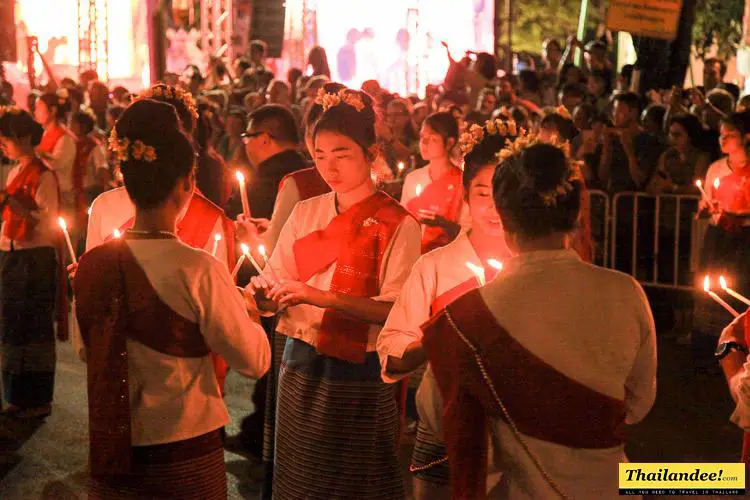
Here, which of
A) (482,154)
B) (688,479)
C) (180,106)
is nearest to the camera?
(482,154)

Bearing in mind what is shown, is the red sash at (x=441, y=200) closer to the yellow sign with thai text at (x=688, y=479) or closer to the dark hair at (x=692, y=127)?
the yellow sign with thai text at (x=688, y=479)

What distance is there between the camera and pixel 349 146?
4.21 meters

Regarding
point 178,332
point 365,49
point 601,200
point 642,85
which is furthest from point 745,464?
point 365,49

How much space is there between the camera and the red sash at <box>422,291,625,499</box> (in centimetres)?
273

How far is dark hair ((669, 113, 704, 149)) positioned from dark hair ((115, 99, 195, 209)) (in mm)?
7184

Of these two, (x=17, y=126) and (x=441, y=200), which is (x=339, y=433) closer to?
(x=441, y=200)

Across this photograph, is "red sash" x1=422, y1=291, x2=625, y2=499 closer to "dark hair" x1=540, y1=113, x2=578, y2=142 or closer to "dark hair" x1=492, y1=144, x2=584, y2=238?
"dark hair" x1=492, y1=144, x2=584, y2=238

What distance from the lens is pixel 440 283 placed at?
11.6ft

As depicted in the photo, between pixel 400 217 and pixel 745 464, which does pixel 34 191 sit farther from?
pixel 745 464

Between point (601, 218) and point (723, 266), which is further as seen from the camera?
point (601, 218)

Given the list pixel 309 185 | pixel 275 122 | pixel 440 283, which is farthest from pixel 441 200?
pixel 440 283

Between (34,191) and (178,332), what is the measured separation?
4.10 m

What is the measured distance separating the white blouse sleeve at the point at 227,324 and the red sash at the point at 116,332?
0.19 ft

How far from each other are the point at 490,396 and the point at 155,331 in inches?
42.3
